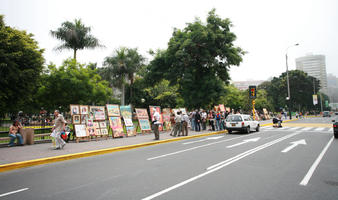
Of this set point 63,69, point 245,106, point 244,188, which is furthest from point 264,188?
point 245,106

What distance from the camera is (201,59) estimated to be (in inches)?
1011

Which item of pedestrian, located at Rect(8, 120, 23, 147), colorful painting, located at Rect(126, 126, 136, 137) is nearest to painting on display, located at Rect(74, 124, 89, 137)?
pedestrian, located at Rect(8, 120, 23, 147)

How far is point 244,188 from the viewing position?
4.82 metres

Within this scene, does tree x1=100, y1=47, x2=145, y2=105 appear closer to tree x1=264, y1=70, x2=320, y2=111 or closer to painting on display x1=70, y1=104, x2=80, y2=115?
painting on display x1=70, y1=104, x2=80, y2=115

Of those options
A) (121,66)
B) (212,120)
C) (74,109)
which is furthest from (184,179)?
(121,66)

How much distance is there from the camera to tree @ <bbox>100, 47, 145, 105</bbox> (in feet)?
139

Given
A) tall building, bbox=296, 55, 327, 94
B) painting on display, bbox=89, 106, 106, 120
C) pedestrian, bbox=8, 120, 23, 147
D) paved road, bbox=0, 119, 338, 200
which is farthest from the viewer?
tall building, bbox=296, 55, 327, 94

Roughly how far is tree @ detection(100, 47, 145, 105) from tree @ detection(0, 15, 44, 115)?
18960 mm

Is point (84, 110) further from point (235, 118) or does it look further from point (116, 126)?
point (235, 118)

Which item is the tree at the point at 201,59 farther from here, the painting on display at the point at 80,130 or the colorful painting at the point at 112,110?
the painting on display at the point at 80,130

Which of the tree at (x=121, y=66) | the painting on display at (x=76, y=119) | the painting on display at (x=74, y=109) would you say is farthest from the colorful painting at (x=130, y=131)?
the tree at (x=121, y=66)

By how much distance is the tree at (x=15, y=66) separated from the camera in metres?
19.4

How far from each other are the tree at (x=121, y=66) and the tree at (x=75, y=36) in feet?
32.8

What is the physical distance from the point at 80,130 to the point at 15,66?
12.3m
